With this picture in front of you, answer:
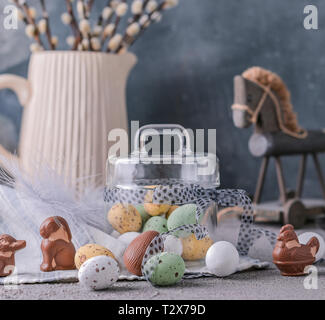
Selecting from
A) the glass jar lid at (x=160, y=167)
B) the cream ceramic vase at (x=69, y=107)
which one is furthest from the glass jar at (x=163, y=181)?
the cream ceramic vase at (x=69, y=107)

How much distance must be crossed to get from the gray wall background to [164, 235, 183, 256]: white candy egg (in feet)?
2.53

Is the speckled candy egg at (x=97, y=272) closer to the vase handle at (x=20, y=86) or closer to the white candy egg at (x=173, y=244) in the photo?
the white candy egg at (x=173, y=244)

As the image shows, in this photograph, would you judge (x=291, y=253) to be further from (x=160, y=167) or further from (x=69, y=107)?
(x=69, y=107)

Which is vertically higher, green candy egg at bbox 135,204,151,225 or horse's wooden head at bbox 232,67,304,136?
horse's wooden head at bbox 232,67,304,136

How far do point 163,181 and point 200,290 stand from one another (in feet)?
0.53

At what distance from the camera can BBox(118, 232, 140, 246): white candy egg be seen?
0.72 m

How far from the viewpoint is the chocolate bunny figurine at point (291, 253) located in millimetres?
647

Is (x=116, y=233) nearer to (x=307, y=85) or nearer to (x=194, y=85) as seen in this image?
(x=194, y=85)

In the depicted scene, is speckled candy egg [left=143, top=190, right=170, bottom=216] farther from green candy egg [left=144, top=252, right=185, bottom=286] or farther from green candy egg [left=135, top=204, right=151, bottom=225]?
green candy egg [left=144, top=252, right=185, bottom=286]

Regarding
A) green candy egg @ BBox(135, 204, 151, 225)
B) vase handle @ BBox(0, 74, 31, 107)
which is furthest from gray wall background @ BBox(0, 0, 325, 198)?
green candy egg @ BBox(135, 204, 151, 225)

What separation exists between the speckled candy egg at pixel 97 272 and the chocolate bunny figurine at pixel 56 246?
84 mm

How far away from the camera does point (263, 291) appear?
23.6 inches
